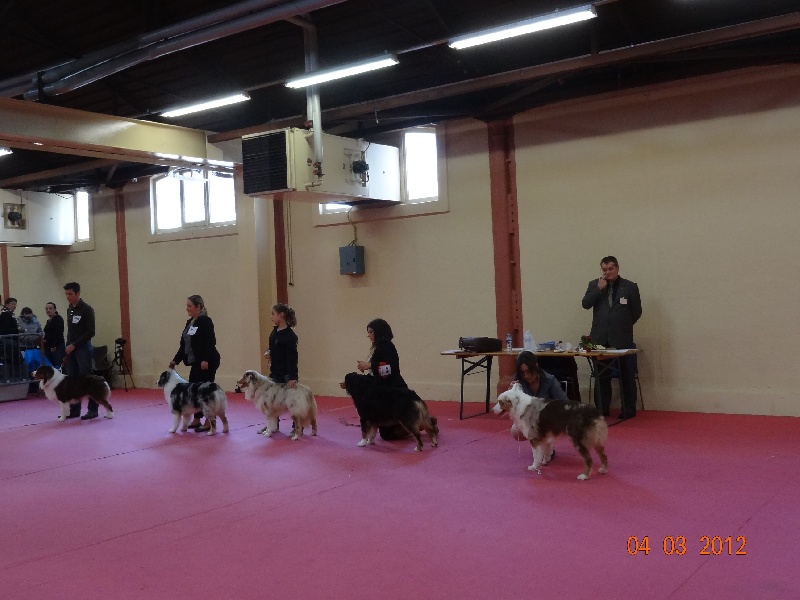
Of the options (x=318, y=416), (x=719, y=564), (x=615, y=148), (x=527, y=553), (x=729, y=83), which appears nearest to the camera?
(x=719, y=564)

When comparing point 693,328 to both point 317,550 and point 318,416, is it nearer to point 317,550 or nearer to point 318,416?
point 318,416

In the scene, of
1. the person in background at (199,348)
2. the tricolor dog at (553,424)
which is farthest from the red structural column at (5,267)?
the tricolor dog at (553,424)

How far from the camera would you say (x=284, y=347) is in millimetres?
7988

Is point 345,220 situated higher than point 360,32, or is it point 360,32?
point 360,32

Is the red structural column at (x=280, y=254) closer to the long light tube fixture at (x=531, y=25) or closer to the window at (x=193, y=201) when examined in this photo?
the window at (x=193, y=201)

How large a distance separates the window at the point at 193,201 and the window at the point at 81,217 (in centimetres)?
214

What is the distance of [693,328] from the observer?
Answer: 847 cm

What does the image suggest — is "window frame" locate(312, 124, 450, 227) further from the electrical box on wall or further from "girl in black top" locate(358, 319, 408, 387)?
"girl in black top" locate(358, 319, 408, 387)

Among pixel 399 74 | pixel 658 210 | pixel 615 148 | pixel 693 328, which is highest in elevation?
pixel 399 74

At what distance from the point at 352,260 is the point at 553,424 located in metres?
5.56

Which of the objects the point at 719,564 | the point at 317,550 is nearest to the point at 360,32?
the point at 317,550

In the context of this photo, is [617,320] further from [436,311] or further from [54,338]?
[54,338]

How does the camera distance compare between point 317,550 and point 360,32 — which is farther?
point 360,32

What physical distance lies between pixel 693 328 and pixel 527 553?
508 centimetres
